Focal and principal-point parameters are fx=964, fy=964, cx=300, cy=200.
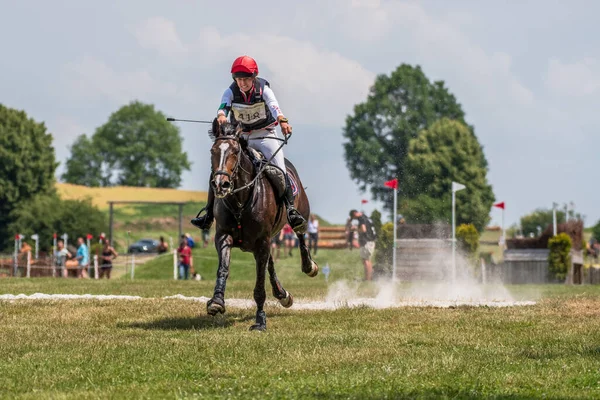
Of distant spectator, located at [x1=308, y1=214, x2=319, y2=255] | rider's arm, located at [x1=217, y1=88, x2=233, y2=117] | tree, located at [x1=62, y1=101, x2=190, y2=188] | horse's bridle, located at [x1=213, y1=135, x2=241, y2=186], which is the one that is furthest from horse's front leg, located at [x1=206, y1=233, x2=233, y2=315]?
tree, located at [x1=62, y1=101, x2=190, y2=188]

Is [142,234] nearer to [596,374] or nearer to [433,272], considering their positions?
[433,272]

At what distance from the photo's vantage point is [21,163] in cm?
9625

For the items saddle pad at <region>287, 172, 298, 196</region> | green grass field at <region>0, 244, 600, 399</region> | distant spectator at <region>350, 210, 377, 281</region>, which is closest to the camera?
green grass field at <region>0, 244, 600, 399</region>

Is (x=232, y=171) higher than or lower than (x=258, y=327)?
higher

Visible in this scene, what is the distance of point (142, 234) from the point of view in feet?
320

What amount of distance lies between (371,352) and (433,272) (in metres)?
25.4

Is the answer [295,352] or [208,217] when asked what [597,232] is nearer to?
[208,217]

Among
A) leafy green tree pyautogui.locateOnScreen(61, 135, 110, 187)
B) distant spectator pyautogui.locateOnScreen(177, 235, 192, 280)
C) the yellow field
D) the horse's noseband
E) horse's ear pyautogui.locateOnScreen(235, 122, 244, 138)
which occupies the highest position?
leafy green tree pyautogui.locateOnScreen(61, 135, 110, 187)

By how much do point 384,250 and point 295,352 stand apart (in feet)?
103

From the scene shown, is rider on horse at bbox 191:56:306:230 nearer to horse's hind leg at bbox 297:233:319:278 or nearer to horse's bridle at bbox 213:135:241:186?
horse's bridle at bbox 213:135:241:186

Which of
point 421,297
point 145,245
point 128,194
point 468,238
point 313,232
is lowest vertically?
point 421,297

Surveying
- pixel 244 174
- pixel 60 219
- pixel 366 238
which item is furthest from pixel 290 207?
pixel 60 219

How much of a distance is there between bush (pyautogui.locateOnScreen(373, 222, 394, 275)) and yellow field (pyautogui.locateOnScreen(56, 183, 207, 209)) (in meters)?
70.8

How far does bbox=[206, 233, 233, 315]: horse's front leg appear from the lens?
12414mm
